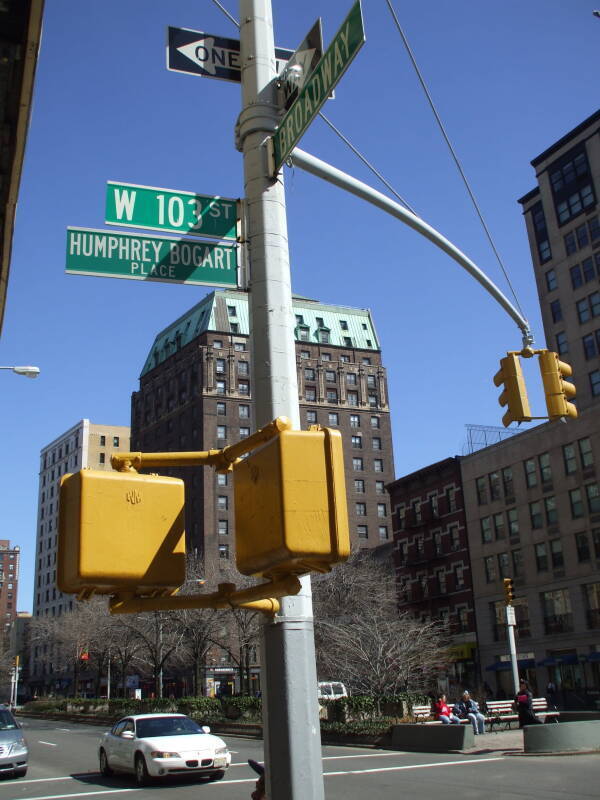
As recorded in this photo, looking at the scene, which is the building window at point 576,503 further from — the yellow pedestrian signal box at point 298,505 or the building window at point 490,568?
the yellow pedestrian signal box at point 298,505

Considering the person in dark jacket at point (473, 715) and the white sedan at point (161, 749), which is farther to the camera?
the person in dark jacket at point (473, 715)

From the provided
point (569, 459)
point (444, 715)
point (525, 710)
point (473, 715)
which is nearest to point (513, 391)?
point (525, 710)

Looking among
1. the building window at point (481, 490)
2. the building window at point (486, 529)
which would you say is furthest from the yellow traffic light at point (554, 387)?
the building window at point (481, 490)

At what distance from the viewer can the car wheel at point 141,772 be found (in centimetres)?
1834

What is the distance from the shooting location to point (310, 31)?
15.6 feet

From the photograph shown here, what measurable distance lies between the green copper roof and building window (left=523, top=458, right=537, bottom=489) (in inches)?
2138

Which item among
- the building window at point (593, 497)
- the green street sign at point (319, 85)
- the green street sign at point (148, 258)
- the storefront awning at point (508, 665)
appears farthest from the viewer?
the storefront awning at point (508, 665)

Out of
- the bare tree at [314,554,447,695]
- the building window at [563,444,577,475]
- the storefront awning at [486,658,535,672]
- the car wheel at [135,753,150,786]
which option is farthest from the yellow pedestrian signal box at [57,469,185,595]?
the storefront awning at [486,658,535,672]

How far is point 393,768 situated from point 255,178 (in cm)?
1871

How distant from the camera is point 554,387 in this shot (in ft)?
35.4

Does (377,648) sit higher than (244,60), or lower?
lower

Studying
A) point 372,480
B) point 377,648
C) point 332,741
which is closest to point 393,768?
point 332,741

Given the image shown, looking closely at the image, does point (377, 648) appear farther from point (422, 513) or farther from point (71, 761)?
point (422, 513)

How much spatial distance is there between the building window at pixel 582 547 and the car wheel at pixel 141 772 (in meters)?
37.4
